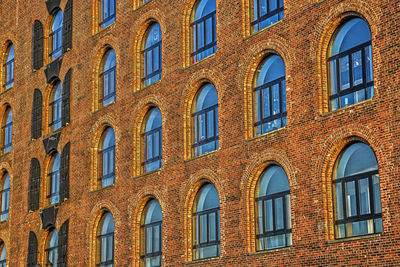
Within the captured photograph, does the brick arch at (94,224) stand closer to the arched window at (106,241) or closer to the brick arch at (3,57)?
the arched window at (106,241)

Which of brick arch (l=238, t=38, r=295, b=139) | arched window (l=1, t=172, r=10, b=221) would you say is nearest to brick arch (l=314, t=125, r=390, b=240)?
brick arch (l=238, t=38, r=295, b=139)

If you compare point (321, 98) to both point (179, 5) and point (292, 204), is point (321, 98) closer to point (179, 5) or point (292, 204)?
point (292, 204)

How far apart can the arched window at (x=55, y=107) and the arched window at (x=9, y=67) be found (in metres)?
5.65

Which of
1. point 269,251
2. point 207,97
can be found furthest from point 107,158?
point 269,251

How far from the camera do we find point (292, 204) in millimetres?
25562

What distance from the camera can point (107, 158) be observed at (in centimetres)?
3638

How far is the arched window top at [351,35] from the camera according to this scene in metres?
24.4

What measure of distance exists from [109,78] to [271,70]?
11.5 meters

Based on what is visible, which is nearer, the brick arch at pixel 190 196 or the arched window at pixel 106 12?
the brick arch at pixel 190 196

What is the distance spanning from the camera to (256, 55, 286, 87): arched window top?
27.4m

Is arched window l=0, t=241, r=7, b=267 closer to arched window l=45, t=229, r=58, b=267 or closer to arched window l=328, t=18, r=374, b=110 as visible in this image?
arched window l=45, t=229, r=58, b=267

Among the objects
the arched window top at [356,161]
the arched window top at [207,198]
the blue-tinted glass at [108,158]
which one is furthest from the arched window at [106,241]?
the arched window top at [356,161]

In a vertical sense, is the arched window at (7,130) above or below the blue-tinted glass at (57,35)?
below

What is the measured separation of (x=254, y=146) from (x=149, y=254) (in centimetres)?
800
